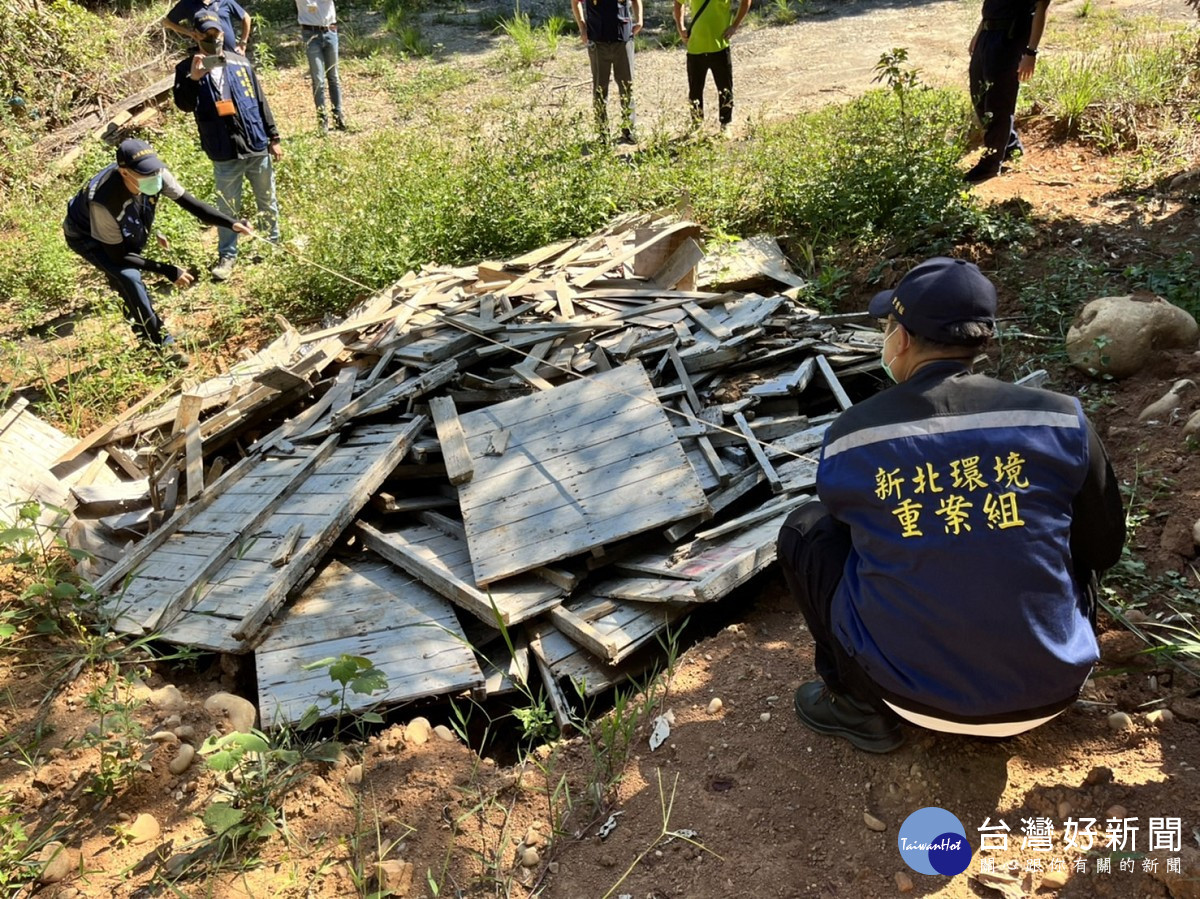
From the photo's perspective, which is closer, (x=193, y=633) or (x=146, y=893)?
(x=146, y=893)

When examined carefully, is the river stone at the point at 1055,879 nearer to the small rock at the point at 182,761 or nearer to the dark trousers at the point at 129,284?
the small rock at the point at 182,761

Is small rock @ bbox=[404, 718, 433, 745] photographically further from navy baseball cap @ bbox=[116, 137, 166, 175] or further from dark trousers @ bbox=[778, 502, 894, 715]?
navy baseball cap @ bbox=[116, 137, 166, 175]

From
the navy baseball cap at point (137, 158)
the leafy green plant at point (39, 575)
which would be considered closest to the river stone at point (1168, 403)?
the leafy green plant at point (39, 575)

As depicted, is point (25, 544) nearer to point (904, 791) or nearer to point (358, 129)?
point (904, 791)

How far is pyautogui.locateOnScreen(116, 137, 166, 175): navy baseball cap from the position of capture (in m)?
6.11

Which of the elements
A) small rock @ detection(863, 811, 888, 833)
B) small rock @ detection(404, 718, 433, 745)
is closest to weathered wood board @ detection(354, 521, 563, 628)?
small rock @ detection(404, 718, 433, 745)

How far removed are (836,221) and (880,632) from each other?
524 cm

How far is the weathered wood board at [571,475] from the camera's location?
4.45 metres

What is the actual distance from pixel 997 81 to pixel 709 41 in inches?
129

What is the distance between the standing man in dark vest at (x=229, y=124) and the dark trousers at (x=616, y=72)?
137 inches

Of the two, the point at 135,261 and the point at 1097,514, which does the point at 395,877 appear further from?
the point at 135,261

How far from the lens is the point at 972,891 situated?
2.56m

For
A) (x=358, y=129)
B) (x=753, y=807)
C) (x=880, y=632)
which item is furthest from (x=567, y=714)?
(x=358, y=129)

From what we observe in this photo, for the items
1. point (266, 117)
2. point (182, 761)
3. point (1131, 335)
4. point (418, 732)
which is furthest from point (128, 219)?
point (1131, 335)
